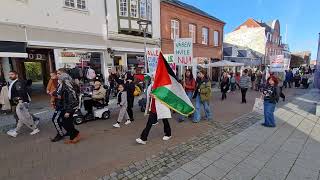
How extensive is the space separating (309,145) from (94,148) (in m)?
5.03

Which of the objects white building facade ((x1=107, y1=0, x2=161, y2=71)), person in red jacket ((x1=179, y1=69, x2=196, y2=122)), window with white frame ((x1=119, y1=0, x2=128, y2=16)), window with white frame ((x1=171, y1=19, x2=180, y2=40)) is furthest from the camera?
window with white frame ((x1=171, y1=19, x2=180, y2=40))

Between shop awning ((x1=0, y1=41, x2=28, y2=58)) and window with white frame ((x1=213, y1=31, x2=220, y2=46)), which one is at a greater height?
window with white frame ((x1=213, y1=31, x2=220, y2=46))

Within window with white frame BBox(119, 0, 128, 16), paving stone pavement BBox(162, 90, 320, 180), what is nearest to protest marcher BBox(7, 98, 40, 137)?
paving stone pavement BBox(162, 90, 320, 180)

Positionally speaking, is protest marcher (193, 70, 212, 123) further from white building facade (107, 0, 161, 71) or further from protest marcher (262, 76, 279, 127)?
white building facade (107, 0, 161, 71)

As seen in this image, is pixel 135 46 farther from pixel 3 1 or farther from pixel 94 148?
pixel 94 148

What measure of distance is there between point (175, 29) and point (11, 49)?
12.2 m

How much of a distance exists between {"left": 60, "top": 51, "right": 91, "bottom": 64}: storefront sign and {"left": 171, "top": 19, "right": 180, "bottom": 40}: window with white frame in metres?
7.89

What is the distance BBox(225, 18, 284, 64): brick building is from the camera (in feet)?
121

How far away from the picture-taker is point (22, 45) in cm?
911

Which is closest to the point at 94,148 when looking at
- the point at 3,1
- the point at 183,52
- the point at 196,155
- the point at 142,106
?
the point at 196,155

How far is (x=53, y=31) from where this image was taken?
10.3 m

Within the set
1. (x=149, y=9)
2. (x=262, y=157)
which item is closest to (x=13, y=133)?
(x=262, y=157)

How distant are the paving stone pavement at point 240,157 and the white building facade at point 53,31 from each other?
8.03 m

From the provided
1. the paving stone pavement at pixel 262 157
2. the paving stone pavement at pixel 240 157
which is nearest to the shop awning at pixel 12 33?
the paving stone pavement at pixel 240 157
